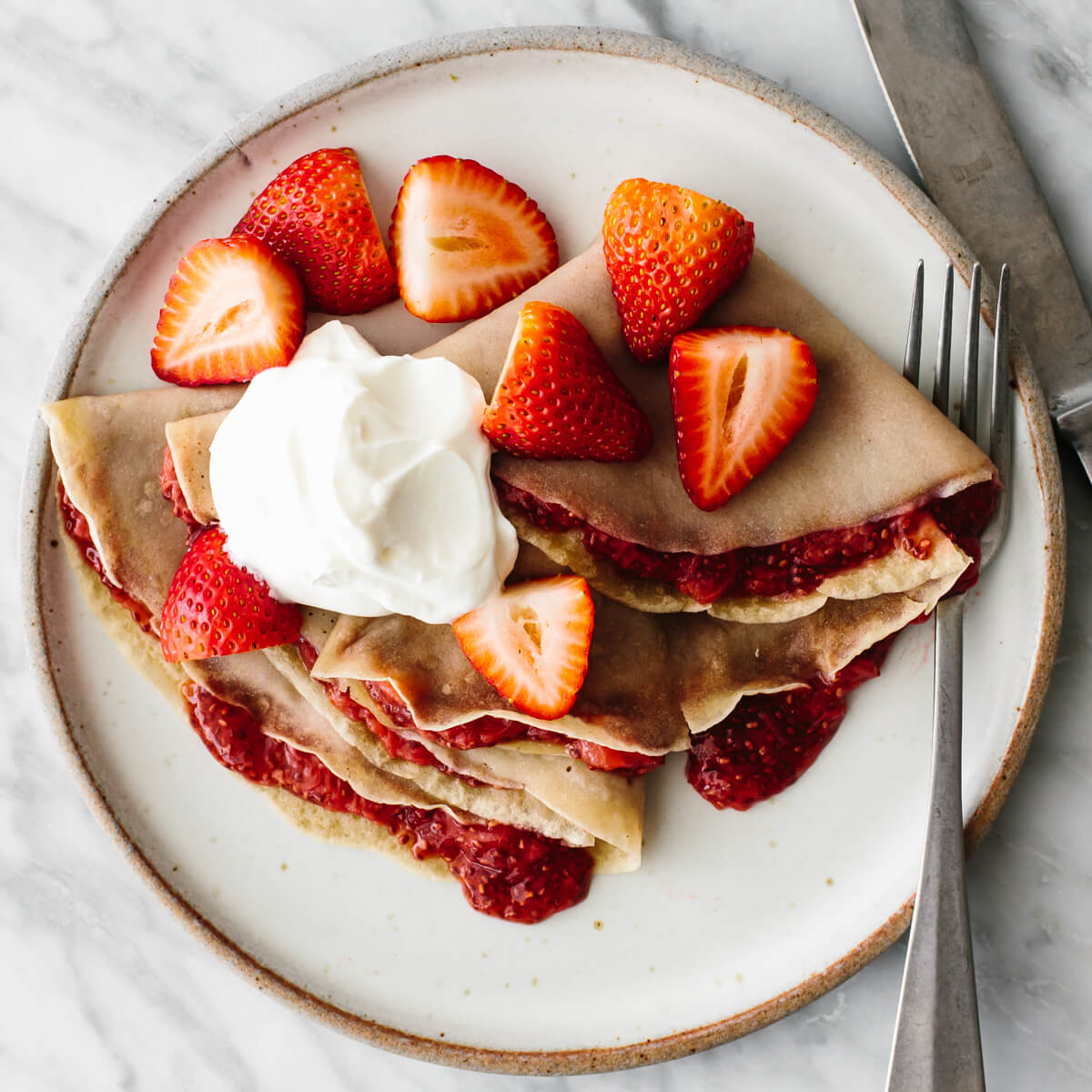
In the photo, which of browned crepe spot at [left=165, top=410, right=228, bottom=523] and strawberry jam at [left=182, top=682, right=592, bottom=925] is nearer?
browned crepe spot at [left=165, top=410, right=228, bottom=523]

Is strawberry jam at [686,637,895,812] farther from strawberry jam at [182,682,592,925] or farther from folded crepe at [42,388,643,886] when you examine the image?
strawberry jam at [182,682,592,925]

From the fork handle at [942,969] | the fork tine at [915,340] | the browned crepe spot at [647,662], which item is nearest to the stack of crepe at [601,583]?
the browned crepe spot at [647,662]

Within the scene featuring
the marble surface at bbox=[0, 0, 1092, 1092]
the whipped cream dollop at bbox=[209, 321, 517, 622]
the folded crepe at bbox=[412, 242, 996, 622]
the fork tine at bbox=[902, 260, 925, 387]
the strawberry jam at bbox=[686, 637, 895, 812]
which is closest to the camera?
the whipped cream dollop at bbox=[209, 321, 517, 622]

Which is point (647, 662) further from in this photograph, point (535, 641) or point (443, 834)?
point (443, 834)

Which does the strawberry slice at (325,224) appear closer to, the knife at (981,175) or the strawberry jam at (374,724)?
the strawberry jam at (374,724)

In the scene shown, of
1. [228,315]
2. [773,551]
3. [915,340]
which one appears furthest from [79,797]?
[915,340]

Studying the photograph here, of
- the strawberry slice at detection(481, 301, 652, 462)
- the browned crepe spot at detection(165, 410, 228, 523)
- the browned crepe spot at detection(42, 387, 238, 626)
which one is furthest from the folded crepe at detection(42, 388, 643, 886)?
the strawberry slice at detection(481, 301, 652, 462)

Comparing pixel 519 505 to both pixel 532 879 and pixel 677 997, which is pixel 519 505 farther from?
pixel 677 997
